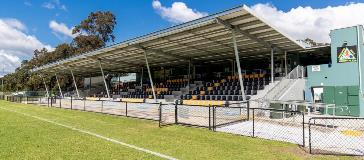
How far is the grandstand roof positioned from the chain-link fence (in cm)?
632

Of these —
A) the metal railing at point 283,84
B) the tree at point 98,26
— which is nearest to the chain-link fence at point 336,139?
the metal railing at point 283,84

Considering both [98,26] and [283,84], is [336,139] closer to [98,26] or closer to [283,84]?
[283,84]

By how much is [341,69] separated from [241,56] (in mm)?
9874

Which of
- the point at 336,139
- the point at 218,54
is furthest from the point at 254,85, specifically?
the point at 336,139

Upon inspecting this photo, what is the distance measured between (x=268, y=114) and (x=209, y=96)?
831cm

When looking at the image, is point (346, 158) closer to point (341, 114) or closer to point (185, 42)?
point (341, 114)

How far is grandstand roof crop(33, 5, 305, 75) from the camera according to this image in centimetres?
1636

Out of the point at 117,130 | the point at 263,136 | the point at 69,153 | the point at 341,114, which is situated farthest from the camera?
the point at 341,114

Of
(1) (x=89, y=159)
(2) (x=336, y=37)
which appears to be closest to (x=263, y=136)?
(1) (x=89, y=159)

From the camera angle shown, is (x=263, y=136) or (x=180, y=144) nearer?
(x=180, y=144)

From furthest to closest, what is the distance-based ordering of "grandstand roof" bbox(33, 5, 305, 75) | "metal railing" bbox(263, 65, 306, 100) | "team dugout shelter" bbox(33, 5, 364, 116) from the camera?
"metal railing" bbox(263, 65, 306, 100), "team dugout shelter" bbox(33, 5, 364, 116), "grandstand roof" bbox(33, 5, 305, 75)

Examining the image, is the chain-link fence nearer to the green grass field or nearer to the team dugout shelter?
the green grass field

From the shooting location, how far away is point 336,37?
20.1 metres

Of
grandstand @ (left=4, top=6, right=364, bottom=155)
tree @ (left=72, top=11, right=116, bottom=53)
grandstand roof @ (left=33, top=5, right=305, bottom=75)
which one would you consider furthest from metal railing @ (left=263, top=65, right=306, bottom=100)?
tree @ (left=72, top=11, right=116, bottom=53)
